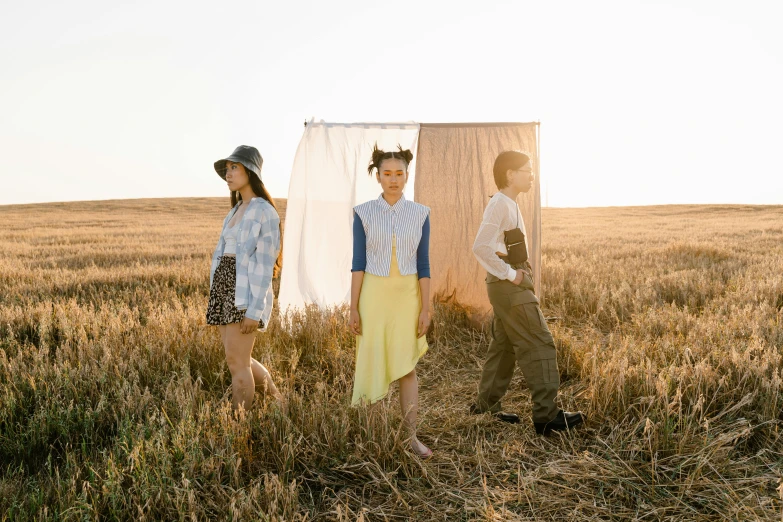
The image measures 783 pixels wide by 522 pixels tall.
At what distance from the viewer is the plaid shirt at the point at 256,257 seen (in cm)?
318

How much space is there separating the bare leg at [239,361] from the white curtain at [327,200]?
2791 millimetres

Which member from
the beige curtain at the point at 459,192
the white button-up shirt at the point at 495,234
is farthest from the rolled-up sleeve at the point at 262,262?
the beige curtain at the point at 459,192

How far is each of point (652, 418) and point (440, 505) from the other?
1.50m

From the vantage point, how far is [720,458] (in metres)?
2.95

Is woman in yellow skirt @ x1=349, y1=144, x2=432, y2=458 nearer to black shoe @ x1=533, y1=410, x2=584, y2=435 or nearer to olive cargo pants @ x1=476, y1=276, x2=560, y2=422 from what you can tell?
olive cargo pants @ x1=476, y1=276, x2=560, y2=422

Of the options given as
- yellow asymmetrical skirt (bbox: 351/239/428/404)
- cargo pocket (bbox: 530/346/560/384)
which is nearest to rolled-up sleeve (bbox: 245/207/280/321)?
yellow asymmetrical skirt (bbox: 351/239/428/404)

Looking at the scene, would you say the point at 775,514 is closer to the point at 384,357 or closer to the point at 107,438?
the point at 384,357

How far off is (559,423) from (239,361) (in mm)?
2051

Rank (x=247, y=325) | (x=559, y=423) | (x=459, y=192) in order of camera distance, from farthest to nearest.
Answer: (x=459, y=192)
(x=559, y=423)
(x=247, y=325)

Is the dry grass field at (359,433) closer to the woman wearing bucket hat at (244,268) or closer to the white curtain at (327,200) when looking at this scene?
the woman wearing bucket hat at (244,268)

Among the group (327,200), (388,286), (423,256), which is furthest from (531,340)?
(327,200)

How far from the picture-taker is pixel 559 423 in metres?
3.39

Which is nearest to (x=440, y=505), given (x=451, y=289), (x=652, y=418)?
(x=652, y=418)

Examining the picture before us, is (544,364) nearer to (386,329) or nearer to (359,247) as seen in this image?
(386,329)
